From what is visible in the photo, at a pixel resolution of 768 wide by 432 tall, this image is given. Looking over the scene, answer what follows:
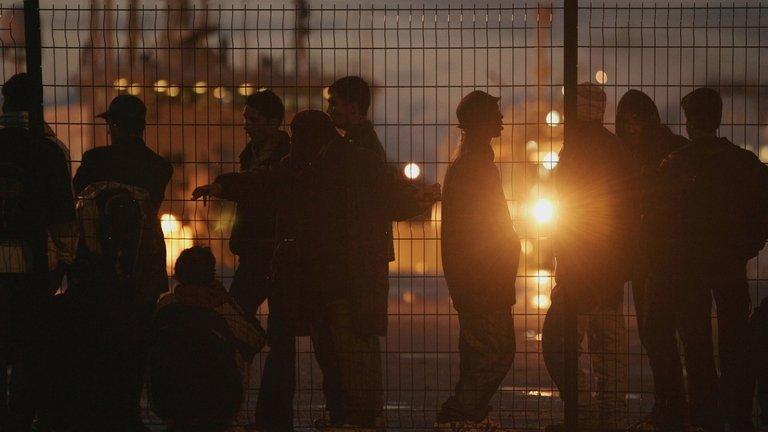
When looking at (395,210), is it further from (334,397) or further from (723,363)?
(723,363)

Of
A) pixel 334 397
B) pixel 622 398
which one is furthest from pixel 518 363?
pixel 334 397

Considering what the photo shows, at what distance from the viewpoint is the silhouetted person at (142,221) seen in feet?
25.7

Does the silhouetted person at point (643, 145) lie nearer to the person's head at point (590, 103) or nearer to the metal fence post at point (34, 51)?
the person's head at point (590, 103)

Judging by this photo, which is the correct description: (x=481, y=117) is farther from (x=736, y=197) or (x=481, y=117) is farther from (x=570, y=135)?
(x=736, y=197)

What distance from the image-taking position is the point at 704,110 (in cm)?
816

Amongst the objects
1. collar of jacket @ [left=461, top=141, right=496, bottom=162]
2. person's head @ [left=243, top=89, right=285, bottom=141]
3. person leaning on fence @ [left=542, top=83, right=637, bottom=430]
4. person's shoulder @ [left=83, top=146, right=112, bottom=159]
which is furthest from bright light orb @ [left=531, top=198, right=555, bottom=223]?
person's shoulder @ [left=83, top=146, right=112, bottom=159]

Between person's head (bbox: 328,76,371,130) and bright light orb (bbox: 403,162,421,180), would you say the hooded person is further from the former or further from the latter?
person's head (bbox: 328,76,371,130)

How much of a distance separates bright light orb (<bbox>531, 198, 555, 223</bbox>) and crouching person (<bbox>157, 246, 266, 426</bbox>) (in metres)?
1.75

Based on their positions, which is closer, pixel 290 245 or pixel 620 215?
pixel 290 245

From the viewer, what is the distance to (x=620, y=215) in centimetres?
853

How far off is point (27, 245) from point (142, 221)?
733 millimetres

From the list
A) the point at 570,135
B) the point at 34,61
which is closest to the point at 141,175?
the point at 34,61

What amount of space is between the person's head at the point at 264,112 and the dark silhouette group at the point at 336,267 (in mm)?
12

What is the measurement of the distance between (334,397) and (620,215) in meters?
2.12
